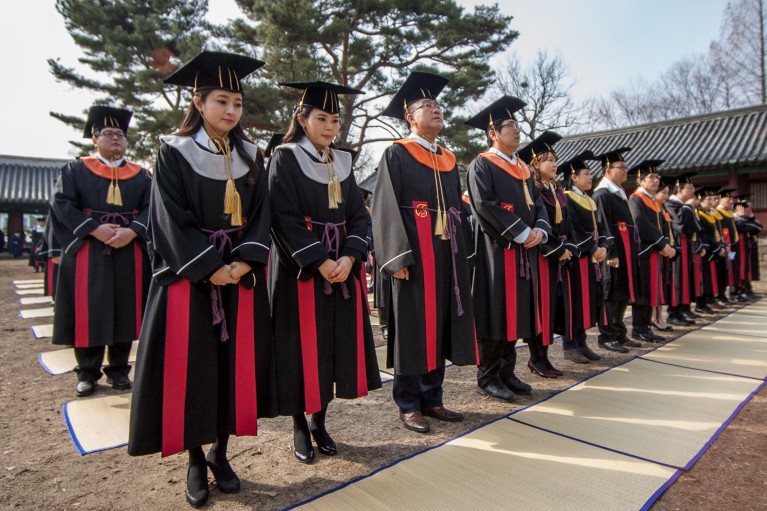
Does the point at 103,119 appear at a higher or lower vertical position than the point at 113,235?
higher

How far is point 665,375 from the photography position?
454 cm

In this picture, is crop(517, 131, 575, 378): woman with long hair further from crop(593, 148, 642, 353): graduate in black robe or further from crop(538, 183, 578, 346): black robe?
crop(593, 148, 642, 353): graduate in black robe

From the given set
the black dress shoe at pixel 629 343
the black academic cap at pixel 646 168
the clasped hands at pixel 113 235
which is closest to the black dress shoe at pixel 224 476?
the clasped hands at pixel 113 235

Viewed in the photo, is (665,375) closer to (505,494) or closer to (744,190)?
(505,494)

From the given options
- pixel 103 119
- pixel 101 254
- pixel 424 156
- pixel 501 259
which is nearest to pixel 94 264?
pixel 101 254

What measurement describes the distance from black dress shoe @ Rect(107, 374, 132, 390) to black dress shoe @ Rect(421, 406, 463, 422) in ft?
8.25

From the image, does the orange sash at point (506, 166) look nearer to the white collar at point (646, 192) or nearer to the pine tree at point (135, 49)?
the white collar at point (646, 192)

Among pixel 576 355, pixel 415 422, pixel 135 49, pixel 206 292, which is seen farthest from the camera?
pixel 135 49

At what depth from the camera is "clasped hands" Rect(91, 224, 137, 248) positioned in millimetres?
3973

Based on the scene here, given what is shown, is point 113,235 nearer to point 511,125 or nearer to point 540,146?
point 511,125

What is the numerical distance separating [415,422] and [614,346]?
331cm

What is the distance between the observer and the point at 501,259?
3.87 m

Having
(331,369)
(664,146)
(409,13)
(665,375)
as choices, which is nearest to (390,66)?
(409,13)

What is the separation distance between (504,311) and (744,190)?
14697mm
